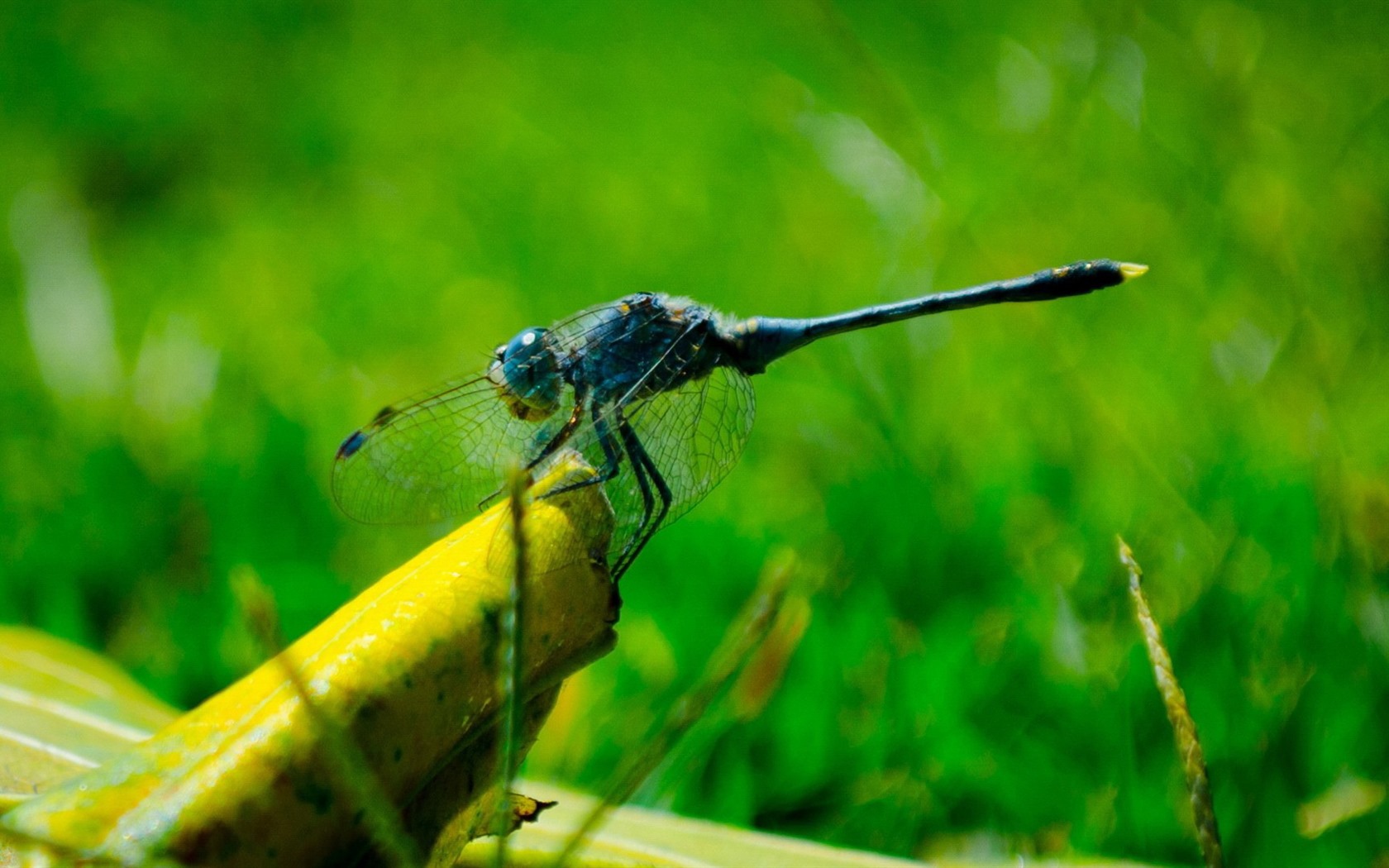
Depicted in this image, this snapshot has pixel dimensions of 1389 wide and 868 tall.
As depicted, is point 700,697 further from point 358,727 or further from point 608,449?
point 608,449

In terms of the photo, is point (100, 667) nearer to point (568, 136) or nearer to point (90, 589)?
point (90, 589)

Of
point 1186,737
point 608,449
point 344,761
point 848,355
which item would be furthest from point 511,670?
point 848,355

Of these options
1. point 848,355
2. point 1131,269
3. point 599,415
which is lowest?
point 848,355

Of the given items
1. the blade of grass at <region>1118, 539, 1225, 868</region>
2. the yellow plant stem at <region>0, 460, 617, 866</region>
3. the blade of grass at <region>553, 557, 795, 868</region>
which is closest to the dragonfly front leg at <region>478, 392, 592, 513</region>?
the yellow plant stem at <region>0, 460, 617, 866</region>

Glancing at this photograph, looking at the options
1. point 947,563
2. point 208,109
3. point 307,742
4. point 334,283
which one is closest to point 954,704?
point 947,563

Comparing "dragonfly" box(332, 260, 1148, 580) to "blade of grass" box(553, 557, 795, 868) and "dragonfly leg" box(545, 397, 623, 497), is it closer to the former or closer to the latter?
"dragonfly leg" box(545, 397, 623, 497)

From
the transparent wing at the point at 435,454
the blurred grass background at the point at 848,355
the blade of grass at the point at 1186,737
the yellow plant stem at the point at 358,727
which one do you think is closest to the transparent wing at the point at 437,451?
the transparent wing at the point at 435,454
